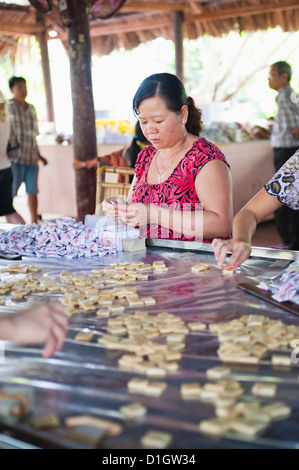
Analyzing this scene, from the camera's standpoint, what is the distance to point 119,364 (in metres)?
0.97

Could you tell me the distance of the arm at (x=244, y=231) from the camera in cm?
163

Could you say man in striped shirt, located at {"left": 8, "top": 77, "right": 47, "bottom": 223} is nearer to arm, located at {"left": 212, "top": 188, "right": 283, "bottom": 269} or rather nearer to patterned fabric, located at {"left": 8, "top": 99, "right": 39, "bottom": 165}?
patterned fabric, located at {"left": 8, "top": 99, "right": 39, "bottom": 165}

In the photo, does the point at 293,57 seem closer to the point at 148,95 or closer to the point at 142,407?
the point at 148,95

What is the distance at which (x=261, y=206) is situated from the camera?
1.96m

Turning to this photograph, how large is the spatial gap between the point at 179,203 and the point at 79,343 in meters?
1.24

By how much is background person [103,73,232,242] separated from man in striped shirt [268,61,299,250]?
9.19 ft

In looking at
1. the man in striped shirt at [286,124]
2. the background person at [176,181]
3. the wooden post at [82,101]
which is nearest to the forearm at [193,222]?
the background person at [176,181]

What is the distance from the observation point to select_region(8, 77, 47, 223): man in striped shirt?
5.45 metres

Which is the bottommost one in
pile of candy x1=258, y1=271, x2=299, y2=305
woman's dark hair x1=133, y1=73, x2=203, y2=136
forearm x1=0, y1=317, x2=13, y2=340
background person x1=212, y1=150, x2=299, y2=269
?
pile of candy x1=258, y1=271, x2=299, y2=305

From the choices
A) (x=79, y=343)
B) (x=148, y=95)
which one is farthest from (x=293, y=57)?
(x=79, y=343)

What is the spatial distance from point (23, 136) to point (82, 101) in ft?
4.69

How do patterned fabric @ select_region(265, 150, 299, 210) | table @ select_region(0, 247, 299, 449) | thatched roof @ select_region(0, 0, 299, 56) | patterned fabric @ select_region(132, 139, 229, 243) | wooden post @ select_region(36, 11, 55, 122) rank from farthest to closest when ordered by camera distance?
wooden post @ select_region(36, 11, 55, 122) → thatched roof @ select_region(0, 0, 299, 56) → patterned fabric @ select_region(132, 139, 229, 243) → patterned fabric @ select_region(265, 150, 299, 210) → table @ select_region(0, 247, 299, 449)
